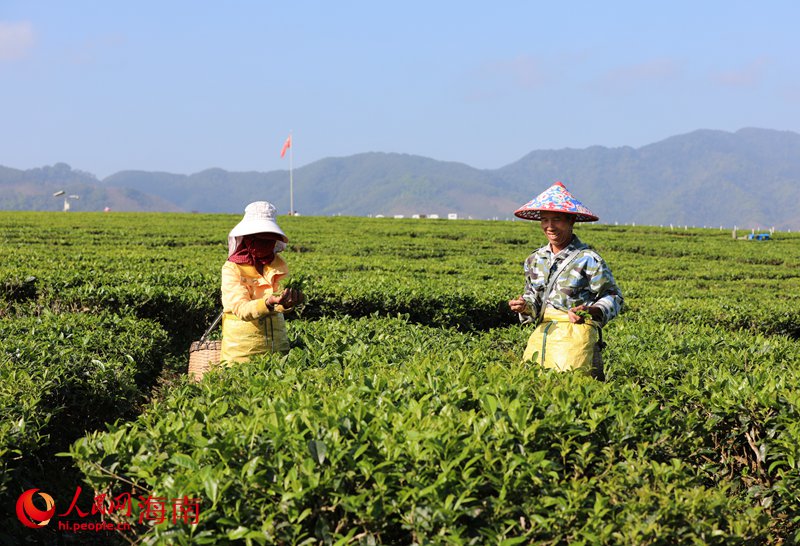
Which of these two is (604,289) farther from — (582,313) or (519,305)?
(519,305)

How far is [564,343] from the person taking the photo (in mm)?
4574

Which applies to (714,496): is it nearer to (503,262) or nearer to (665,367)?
(665,367)

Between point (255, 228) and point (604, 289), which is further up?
point (255, 228)

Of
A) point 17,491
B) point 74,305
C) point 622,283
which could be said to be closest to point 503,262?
point 622,283

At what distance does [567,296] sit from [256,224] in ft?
6.94

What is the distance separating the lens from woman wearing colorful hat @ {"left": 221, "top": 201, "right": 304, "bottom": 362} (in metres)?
4.80

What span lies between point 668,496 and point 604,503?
260 millimetres

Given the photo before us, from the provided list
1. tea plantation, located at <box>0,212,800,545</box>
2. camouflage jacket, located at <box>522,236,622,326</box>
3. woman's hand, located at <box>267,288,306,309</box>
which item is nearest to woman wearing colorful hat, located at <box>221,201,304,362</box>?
woman's hand, located at <box>267,288,306,309</box>

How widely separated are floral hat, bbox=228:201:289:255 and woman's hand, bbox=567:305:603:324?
194 cm

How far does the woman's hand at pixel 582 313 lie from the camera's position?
4.43 meters

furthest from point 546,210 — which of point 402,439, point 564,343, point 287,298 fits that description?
point 402,439

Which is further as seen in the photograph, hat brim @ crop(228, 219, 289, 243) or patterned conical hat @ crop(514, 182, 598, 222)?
hat brim @ crop(228, 219, 289, 243)

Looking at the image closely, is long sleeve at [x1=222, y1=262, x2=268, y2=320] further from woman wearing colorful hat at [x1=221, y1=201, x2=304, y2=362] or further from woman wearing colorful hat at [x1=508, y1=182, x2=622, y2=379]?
woman wearing colorful hat at [x1=508, y1=182, x2=622, y2=379]

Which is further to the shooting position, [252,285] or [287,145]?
[287,145]
